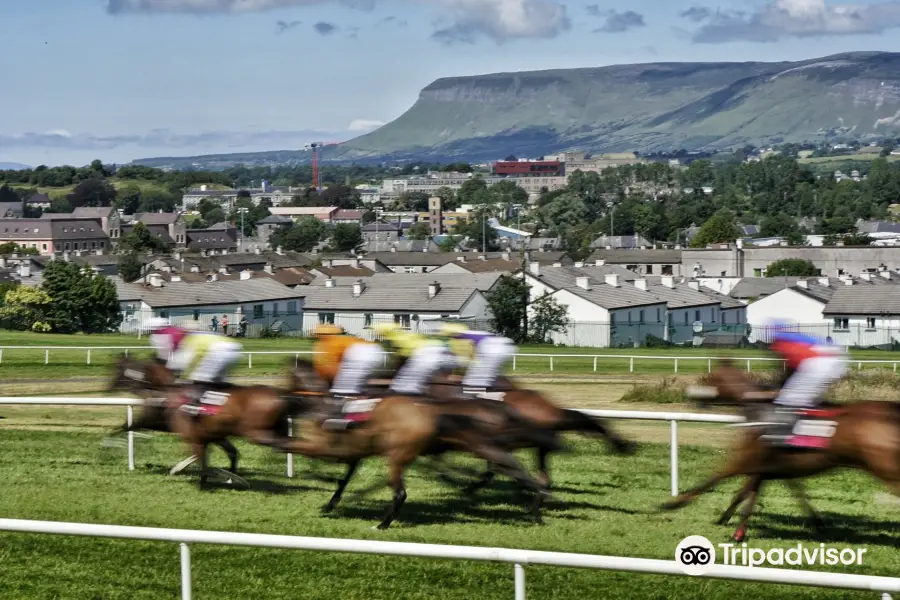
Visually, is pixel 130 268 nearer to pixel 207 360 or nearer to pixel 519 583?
pixel 207 360

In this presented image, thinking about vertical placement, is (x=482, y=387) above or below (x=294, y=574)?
above

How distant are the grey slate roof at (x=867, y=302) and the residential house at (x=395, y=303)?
45.0 feet

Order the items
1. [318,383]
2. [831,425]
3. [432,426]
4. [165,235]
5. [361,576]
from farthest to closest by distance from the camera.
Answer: [165,235] < [318,383] < [432,426] < [831,425] < [361,576]

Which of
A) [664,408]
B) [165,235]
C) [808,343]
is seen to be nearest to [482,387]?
[808,343]

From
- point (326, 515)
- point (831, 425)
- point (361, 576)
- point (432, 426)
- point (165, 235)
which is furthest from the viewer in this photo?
point (165, 235)

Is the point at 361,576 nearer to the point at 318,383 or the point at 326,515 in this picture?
the point at 326,515

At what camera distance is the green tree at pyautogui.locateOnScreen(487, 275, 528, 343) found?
47.3 m

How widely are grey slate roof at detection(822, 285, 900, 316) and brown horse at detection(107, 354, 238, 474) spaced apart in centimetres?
3918

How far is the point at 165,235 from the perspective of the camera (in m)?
148

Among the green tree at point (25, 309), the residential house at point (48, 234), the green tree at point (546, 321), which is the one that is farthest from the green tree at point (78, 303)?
the residential house at point (48, 234)

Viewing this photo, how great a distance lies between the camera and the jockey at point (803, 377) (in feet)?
30.4

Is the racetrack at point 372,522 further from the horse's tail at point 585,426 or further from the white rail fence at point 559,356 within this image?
the white rail fence at point 559,356

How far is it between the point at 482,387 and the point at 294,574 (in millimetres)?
3307

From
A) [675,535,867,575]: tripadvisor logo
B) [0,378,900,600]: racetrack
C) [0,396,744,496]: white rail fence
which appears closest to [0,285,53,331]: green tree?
[0,378,900,600]: racetrack
